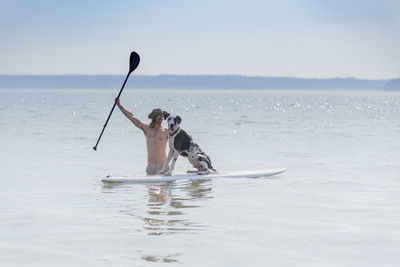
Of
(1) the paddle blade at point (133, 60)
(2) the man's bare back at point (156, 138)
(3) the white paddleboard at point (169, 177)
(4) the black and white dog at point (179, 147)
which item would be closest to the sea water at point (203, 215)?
(3) the white paddleboard at point (169, 177)

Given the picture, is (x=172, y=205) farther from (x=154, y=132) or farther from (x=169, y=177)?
(x=154, y=132)

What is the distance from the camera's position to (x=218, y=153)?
22.4 metres

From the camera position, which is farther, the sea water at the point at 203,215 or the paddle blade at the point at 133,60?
the paddle blade at the point at 133,60

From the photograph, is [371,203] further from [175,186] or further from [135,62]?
[135,62]

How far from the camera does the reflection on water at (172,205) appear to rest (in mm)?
8867

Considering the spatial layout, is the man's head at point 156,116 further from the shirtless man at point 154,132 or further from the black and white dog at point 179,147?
the black and white dog at point 179,147

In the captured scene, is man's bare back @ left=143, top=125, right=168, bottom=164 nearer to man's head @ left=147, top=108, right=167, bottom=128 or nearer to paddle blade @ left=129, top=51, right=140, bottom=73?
man's head @ left=147, top=108, right=167, bottom=128

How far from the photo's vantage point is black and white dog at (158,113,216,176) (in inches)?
527

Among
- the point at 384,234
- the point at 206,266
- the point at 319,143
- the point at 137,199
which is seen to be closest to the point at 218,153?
the point at 319,143

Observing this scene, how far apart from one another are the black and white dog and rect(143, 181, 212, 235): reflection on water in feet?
1.61

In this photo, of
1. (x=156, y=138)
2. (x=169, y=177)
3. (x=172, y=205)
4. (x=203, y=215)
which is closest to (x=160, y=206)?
(x=172, y=205)

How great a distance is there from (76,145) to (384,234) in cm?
1816

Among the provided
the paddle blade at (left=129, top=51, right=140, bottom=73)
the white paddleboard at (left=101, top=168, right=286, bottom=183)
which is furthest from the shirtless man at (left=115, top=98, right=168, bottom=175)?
the paddle blade at (left=129, top=51, right=140, bottom=73)

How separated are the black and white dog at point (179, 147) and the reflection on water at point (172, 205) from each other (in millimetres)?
492
